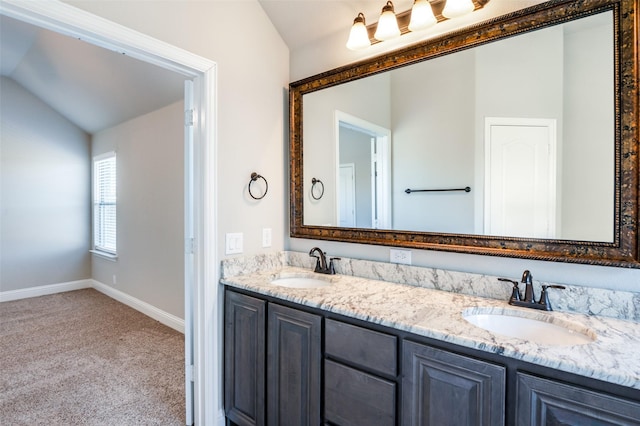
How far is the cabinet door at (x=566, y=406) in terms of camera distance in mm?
880

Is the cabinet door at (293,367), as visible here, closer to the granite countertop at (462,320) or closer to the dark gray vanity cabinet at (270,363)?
the dark gray vanity cabinet at (270,363)

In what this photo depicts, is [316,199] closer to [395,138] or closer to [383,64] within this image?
[395,138]

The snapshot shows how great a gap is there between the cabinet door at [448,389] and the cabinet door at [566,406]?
6 cm

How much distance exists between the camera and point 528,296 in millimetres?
1413

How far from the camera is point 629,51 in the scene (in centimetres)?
126

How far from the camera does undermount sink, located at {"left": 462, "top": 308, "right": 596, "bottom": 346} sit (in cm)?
123

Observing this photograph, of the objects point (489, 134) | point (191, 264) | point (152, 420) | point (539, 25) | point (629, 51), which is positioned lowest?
point (152, 420)

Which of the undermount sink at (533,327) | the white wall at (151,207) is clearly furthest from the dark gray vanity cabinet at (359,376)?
the white wall at (151,207)

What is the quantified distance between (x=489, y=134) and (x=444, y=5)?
69 centimetres

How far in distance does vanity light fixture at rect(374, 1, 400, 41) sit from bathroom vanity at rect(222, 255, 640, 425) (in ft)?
4.49

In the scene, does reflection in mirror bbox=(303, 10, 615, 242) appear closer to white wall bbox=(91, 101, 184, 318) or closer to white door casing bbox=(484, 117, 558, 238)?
white door casing bbox=(484, 117, 558, 238)

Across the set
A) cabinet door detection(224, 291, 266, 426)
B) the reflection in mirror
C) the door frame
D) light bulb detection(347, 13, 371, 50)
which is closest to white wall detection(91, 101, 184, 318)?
the door frame

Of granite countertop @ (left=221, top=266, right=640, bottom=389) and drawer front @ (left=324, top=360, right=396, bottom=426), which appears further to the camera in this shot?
drawer front @ (left=324, top=360, right=396, bottom=426)

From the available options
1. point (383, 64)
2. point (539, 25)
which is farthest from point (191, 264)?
point (539, 25)
